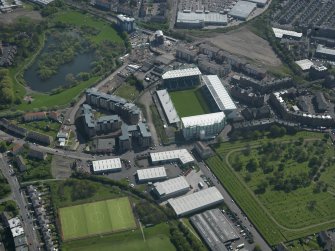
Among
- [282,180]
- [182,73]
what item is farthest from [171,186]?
[182,73]

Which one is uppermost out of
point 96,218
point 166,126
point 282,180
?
point 166,126

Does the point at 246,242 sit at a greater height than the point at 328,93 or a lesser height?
lesser

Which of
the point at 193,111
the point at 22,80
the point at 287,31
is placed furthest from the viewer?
the point at 287,31

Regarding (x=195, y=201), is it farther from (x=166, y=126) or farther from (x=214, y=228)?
(x=166, y=126)

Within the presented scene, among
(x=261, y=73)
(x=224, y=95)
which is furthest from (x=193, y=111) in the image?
(x=261, y=73)

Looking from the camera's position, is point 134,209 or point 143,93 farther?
point 143,93

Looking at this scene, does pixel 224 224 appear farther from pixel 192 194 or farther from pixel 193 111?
pixel 193 111
